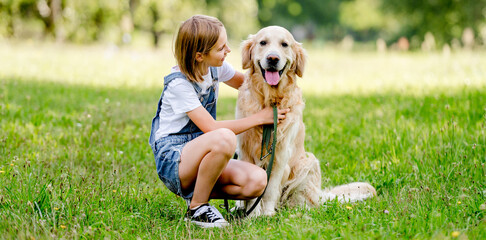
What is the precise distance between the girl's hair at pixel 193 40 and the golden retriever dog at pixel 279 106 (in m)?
0.45

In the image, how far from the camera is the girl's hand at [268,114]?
332 centimetres

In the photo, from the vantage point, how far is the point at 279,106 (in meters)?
3.45

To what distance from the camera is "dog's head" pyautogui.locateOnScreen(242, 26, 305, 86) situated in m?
3.32

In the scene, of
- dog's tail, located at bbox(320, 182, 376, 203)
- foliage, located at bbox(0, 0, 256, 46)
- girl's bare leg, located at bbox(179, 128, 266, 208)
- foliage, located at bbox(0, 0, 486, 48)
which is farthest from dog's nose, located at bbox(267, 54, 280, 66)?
foliage, located at bbox(0, 0, 256, 46)

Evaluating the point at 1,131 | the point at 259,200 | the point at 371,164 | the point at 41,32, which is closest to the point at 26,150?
the point at 1,131

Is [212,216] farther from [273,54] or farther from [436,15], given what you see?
[436,15]

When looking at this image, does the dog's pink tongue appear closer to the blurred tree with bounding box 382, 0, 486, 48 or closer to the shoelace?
the shoelace

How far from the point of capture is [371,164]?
4.26 metres

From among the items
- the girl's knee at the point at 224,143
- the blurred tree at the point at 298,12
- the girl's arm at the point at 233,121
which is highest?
the blurred tree at the point at 298,12

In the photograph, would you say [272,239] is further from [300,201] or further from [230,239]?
[300,201]

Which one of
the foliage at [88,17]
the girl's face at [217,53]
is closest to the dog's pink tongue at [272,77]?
the girl's face at [217,53]

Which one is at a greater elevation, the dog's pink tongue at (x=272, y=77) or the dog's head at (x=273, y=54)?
the dog's head at (x=273, y=54)

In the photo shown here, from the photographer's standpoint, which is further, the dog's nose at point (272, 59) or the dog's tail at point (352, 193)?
the dog's tail at point (352, 193)

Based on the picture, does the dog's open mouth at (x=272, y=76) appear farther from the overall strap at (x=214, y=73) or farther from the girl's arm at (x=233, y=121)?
the overall strap at (x=214, y=73)
